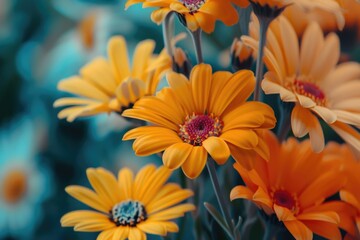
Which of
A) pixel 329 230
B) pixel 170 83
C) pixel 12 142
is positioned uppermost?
pixel 12 142

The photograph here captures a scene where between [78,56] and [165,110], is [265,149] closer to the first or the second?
[165,110]

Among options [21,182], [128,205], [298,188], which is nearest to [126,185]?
[128,205]

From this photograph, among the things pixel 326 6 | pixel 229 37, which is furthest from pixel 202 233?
pixel 229 37

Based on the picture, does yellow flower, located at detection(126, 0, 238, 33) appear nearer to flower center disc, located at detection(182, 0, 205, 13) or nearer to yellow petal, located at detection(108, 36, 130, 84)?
flower center disc, located at detection(182, 0, 205, 13)

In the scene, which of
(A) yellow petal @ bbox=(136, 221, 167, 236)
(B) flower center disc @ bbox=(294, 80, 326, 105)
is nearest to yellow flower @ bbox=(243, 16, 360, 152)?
(B) flower center disc @ bbox=(294, 80, 326, 105)

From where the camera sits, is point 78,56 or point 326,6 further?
point 78,56

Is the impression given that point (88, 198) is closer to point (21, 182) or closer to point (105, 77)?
point (105, 77)
